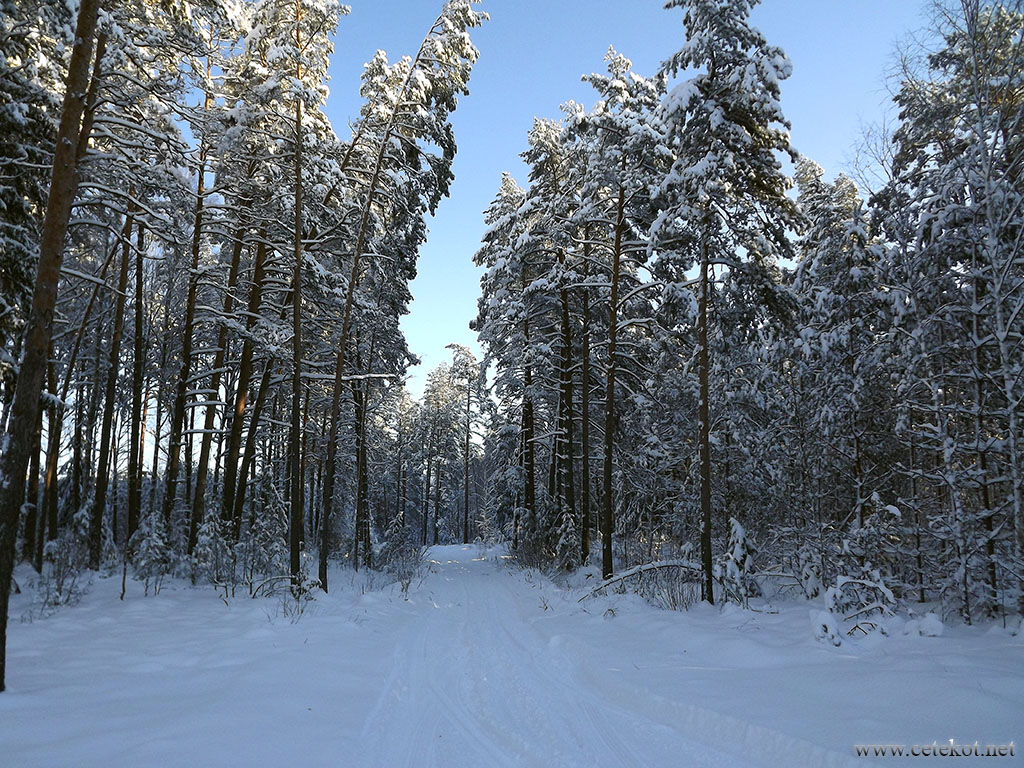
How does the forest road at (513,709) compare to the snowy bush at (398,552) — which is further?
the snowy bush at (398,552)

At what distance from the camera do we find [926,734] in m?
4.10

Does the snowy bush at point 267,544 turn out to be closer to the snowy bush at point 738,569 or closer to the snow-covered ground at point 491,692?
the snow-covered ground at point 491,692

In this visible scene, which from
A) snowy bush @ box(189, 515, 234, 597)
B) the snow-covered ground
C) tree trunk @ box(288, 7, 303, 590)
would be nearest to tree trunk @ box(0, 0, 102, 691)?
the snow-covered ground

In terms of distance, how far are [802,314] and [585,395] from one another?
22.5 feet

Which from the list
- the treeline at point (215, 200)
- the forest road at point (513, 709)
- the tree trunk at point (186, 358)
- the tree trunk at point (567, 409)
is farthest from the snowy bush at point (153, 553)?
the tree trunk at point (567, 409)

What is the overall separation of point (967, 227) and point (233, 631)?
1490 centimetres

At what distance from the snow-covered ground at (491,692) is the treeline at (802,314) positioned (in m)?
2.68

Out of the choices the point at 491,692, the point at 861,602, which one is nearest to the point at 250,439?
the point at 491,692

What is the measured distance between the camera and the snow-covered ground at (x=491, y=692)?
4316mm

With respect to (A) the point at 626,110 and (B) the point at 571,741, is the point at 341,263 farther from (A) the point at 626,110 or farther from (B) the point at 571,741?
(B) the point at 571,741

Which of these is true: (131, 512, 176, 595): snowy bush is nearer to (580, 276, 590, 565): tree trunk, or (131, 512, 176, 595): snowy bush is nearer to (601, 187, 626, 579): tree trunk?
(601, 187, 626, 579): tree trunk

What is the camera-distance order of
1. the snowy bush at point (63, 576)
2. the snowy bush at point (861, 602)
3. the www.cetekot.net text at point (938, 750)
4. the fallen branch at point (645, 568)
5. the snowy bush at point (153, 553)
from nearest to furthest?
the www.cetekot.net text at point (938, 750) < the snowy bush at point (861, 602) < the snowy bush at point (63, 576) < the fallen branch at point (645, 568) < the snowy bush at point (153, 553)

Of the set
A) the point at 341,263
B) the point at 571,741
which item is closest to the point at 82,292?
the point at 341,263

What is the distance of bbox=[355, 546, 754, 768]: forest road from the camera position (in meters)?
4.55
